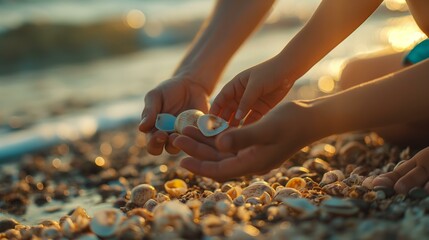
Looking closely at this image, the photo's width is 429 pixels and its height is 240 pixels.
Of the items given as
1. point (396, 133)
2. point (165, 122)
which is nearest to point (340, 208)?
point (165, 122)

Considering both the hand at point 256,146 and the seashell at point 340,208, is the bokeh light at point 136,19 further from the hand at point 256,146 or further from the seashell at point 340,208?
the seashell at point 340,208

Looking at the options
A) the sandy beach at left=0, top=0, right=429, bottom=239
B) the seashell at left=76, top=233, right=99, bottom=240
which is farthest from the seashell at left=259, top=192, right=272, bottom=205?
the seashell at left=76, top=233, right=99, bottom=240

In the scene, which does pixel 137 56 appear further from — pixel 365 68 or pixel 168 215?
pixel 168 215

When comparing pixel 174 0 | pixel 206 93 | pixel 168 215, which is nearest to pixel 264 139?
pixel 168 215

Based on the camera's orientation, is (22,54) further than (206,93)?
Yes

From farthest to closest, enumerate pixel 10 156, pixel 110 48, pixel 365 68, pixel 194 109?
1. pixel 110 48
2. pixel 10 156
3. pixel 365 68
4. pixel 194 109

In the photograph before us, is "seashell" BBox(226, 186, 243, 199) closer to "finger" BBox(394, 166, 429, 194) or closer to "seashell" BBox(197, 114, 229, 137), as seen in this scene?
"seashell" BBox(197, 114, 229, 137)

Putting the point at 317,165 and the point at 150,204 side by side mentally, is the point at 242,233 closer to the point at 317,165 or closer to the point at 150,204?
the point at 150,204

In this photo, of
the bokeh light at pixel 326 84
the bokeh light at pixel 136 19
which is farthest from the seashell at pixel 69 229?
the bokeh light at pixel 136 19
